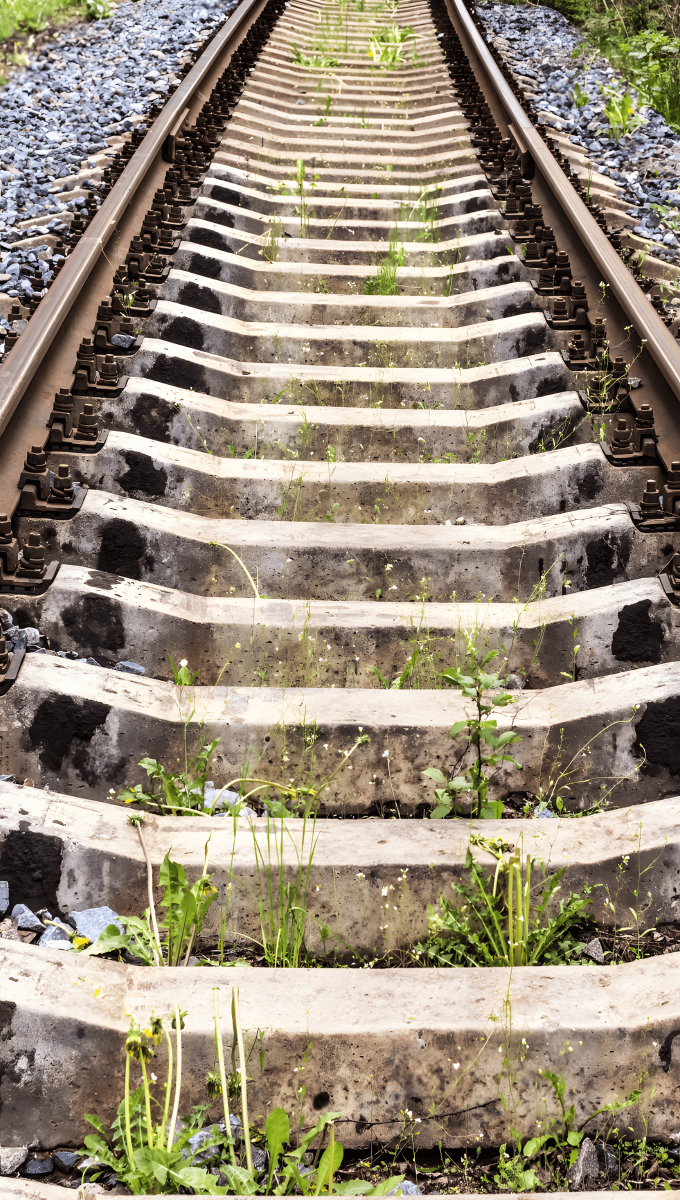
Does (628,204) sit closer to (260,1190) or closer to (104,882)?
(104,882)

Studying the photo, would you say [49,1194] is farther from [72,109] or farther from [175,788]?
[72,109]

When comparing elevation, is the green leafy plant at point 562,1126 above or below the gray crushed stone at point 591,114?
below

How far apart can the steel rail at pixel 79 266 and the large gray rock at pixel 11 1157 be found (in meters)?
1.99

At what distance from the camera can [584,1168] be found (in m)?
1.75

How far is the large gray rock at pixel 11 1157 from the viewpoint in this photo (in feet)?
5.58

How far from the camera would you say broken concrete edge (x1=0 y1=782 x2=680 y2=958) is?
6.94 feet

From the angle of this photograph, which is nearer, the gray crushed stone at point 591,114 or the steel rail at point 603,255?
the steel rail at point 603,255

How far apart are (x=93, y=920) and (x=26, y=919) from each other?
0.14 meters

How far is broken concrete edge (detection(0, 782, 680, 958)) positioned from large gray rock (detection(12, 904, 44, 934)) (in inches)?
1.2

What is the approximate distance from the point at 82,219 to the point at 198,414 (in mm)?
1748

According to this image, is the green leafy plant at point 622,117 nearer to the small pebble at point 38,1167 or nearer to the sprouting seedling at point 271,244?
the sprouting seedling at point 271,244

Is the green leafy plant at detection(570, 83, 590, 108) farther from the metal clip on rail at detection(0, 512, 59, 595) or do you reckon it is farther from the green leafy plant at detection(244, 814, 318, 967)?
the green leafy plant at detection(244, 814, 318, 967)

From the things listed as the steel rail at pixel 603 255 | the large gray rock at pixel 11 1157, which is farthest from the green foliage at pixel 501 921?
the steel rail at pixel 603 255

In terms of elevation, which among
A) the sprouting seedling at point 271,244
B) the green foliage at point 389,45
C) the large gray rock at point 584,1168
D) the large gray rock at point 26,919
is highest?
the green foliage at point 389,45
